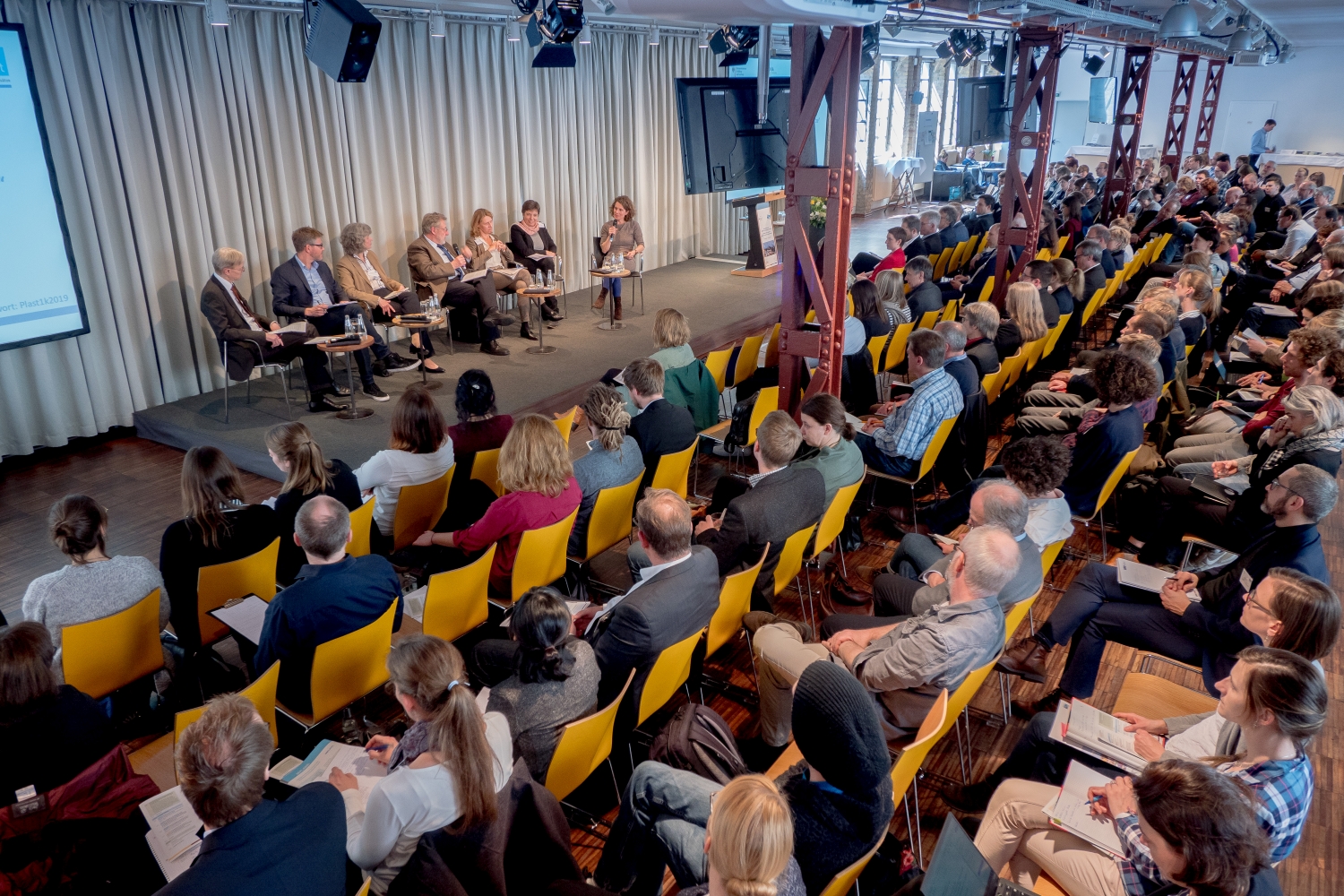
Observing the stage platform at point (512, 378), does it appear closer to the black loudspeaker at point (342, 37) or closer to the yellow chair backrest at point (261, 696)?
the black loudspeaker at point (342, 37)

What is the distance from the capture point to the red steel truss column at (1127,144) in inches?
512

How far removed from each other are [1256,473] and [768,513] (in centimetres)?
258

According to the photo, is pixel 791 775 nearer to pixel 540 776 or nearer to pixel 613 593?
pixel 540 776

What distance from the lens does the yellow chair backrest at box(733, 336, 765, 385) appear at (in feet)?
22.2

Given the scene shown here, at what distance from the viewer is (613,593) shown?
15.0ft

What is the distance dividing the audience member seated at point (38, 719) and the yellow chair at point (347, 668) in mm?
655

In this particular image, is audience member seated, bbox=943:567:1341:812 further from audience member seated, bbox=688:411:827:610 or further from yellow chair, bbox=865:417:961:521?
yellow chair, bbox=865:417:961:521

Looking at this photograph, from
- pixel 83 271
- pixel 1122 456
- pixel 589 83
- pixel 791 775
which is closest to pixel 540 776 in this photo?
pixel 791 775

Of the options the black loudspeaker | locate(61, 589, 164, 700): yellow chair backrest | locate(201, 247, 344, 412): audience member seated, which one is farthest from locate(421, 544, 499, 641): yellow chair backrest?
locate(201, 247, 344, 412): audience member seated

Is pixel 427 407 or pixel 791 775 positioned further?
pixel 427 407

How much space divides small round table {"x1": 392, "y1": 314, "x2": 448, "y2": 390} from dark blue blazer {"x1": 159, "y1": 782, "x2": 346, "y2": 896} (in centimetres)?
524

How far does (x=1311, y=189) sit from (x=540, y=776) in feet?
50.6

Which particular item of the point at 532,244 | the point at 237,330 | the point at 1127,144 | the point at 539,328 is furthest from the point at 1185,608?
the point at 1127,144

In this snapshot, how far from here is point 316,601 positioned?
2.99 metres
